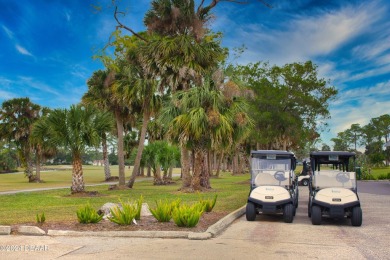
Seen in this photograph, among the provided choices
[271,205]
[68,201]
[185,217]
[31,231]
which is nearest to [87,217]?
[31,231]

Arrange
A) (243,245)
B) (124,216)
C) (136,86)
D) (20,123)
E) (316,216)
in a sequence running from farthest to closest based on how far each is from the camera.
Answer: (20,123) → (136,86) → (316,216) → (124,216) → (243,245)

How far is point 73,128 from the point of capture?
23.2 meters

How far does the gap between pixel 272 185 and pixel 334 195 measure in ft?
6.55

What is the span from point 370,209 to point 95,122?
14.5 metres

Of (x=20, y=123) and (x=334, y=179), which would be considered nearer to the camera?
(x=334, y=179)

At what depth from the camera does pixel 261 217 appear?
45.7 ft

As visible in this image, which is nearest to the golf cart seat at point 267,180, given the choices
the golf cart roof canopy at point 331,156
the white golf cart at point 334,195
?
the white golf cart at point 334,195

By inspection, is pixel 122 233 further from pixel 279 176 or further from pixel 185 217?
pixel 279 176

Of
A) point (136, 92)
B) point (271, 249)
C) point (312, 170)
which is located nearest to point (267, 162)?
point (312, 170)

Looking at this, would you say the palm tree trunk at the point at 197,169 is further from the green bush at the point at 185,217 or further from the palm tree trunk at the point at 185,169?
the green bush at the point at 185,217

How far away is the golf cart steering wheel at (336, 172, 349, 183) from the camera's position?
1306cm

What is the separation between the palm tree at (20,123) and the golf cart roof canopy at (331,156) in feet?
141

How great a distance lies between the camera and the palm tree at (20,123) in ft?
167

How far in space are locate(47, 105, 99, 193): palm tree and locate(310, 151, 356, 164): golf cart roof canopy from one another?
13004 millimetres
